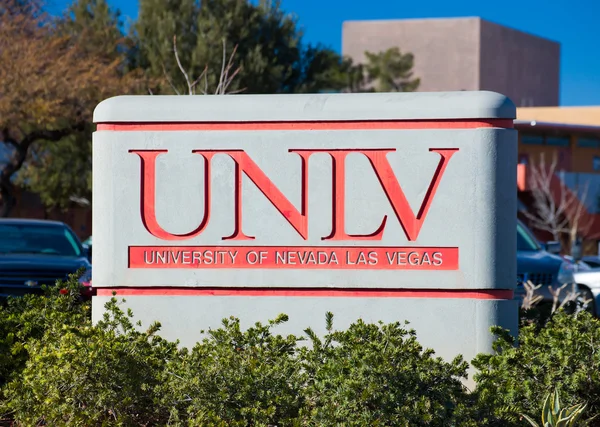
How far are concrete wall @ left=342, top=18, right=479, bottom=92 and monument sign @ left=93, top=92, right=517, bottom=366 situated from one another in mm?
58565

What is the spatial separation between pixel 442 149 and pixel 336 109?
2.60 ft

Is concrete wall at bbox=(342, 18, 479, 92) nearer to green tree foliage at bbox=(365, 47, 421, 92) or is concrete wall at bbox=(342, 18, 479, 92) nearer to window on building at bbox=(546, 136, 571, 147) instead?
green tree foliage at bbox=(365, 47, 421, 92)

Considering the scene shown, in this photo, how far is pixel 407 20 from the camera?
65688 millimetres

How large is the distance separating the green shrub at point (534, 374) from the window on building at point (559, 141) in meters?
41.5

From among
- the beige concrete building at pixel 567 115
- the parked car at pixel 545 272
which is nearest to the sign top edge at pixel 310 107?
the parked car at pixel 545 272

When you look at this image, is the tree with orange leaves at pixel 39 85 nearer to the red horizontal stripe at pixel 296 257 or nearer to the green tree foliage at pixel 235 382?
the red horizontal stripe at pixel 296 257

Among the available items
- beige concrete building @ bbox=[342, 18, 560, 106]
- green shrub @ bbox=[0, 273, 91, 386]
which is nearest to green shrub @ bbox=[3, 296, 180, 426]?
green shrub @ bbox=[0, 273, 91, 386]

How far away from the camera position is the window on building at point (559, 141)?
46094 mm

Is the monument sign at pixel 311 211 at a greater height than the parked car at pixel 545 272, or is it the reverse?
→ the monument sign at pixel 311 211

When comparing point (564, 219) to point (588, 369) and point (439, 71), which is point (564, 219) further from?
point (588, 369)

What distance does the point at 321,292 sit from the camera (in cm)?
657

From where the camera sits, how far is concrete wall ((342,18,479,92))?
212ft

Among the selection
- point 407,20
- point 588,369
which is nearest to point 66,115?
point 588,369

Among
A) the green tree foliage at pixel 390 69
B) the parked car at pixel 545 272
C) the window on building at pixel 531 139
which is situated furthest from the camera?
the green tree foliage at pixel 390 69
